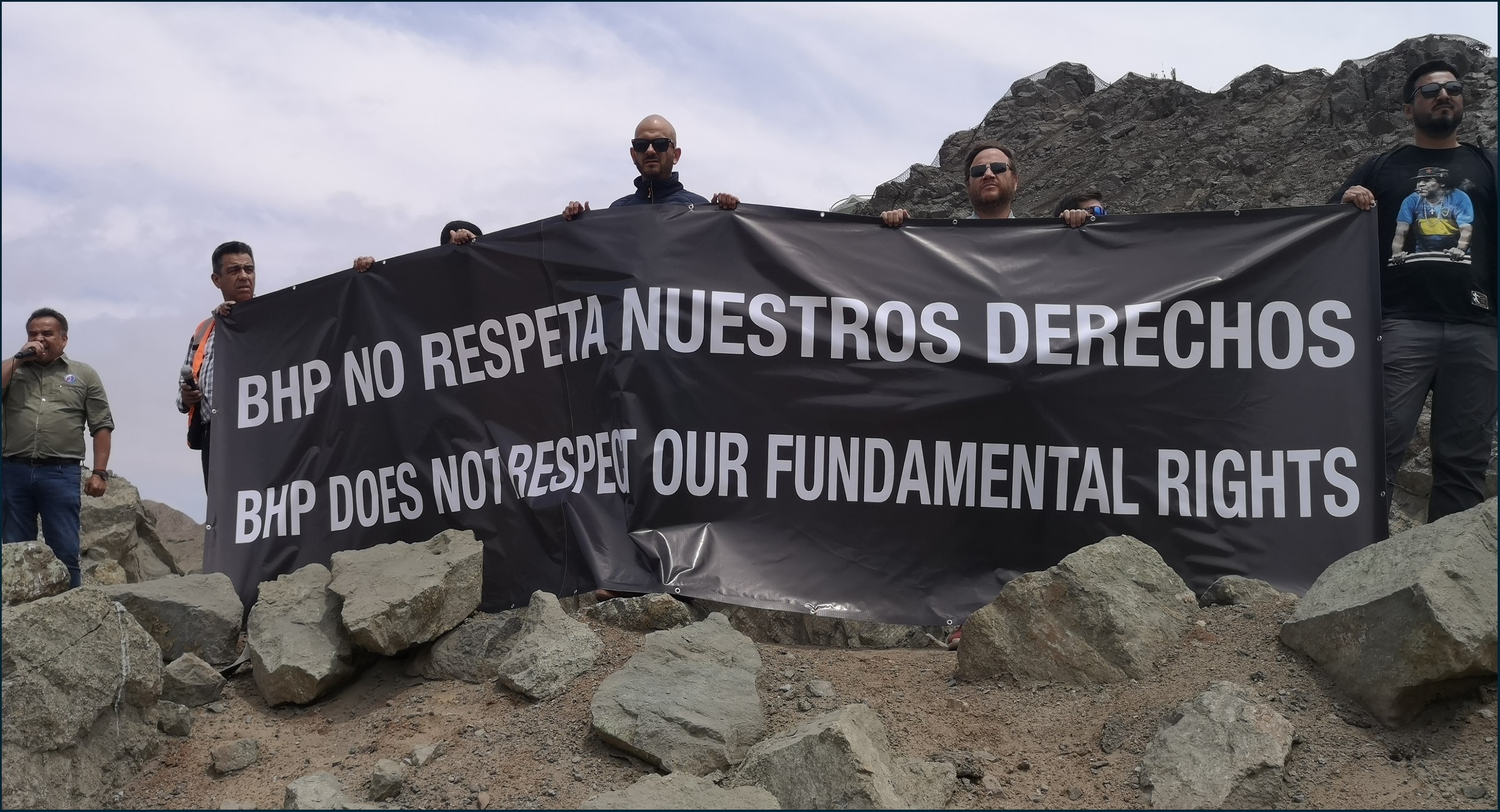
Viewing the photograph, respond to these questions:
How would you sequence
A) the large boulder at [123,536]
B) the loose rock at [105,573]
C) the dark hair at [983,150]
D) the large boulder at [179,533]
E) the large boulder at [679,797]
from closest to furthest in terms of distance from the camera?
the large boulder at [679,797], the dark hair at [983,150], the loose rock at [105,573], the large boulder at [123,536], the large boulder at [179,533]

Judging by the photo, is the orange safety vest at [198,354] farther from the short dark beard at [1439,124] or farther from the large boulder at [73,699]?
the short dark beard at [1439,124]

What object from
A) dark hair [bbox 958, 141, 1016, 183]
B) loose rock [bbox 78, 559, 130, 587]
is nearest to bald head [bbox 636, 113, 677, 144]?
dark hair [bbox 958, 141, 1016, 183]

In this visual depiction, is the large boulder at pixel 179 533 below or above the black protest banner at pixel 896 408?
below

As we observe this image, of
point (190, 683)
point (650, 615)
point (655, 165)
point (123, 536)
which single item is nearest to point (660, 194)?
point (655, 165)

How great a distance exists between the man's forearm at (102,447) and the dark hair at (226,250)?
107 cm

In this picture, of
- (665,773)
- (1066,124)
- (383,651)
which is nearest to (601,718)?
(665,773)

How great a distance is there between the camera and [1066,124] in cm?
1766

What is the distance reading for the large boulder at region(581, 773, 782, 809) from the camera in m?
3.58

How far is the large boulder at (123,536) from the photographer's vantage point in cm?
1101

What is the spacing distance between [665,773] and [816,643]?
1.43 metres

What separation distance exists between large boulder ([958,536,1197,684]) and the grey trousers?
4.56 feet

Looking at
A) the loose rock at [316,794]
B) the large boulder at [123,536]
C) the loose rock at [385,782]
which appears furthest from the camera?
the large boulder at [123,536]

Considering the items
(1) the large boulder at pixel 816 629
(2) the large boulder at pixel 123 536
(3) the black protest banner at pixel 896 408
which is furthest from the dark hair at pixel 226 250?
(2) the large boulder at pixel 123 536

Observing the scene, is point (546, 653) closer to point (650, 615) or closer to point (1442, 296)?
point (650, 615)
